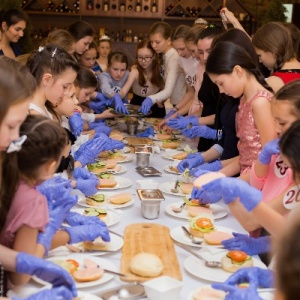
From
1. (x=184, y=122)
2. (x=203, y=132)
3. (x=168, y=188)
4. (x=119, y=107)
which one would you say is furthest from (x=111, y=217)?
(x=119, y=107)

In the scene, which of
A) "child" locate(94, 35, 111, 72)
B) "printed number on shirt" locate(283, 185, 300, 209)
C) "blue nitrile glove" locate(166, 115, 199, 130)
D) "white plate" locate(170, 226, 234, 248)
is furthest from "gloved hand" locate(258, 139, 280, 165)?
"child" locate(94, 35, 111, 72)

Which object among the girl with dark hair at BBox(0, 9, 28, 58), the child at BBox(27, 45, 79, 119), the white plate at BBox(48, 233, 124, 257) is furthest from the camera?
the girl with dark hair at BBox(0, 9, 28, 58)

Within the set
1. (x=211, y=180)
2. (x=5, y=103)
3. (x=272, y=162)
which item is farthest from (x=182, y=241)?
(x=5, y=103)

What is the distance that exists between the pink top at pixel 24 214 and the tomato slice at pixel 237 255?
61 centimetres

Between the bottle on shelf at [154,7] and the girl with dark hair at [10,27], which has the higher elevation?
the girl with dark hair at [10,27]

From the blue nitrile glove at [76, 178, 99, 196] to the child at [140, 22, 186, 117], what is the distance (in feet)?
7.64

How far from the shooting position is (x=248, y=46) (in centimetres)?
281

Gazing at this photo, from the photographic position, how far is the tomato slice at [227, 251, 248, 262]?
1709 millimetres

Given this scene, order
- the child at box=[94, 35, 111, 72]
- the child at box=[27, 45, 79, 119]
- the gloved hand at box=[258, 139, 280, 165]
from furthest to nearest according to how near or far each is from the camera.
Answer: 1. the child at box=[94, 35, 111, 72]
2. the child at box=[27, 45, 79, 119]
3. the gloved hand at box=[258, 139, 280, 165]

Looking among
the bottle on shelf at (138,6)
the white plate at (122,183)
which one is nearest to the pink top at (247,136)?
the white plate at (122,183)

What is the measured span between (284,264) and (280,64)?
2891mm

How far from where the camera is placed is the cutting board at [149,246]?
1691 mm

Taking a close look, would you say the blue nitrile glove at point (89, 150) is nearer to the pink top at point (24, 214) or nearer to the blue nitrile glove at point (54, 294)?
the pink top at point (24, 214)

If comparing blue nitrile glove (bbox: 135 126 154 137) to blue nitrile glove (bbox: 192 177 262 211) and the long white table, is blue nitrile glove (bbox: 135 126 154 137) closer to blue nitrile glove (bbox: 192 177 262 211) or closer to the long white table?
the long white table
